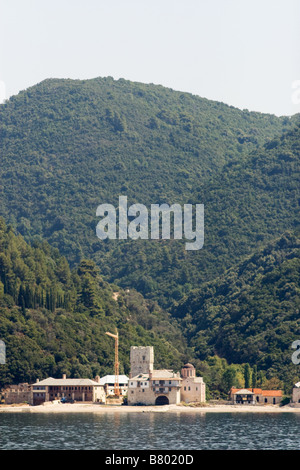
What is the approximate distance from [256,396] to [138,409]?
22.3 meters

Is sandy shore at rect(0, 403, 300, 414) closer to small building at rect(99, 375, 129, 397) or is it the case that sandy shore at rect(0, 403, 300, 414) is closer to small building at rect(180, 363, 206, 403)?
small building at rect(180, 363, 206, 403)

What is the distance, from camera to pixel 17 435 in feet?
391

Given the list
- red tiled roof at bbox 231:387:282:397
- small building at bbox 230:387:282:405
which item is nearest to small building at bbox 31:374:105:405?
small building at bbox 230:387:282:405

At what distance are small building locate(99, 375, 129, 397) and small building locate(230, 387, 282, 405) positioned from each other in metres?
16.7

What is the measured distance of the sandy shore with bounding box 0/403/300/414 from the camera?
158625 millimetres

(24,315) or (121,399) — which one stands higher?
(24,315)

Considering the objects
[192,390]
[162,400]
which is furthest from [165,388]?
[192,390]

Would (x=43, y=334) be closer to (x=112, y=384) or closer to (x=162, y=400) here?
(x=112, y=384)

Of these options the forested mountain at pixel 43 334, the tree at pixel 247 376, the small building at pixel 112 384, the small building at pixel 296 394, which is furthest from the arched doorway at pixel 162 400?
the small building at pixel 296 394

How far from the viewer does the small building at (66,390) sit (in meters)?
167
